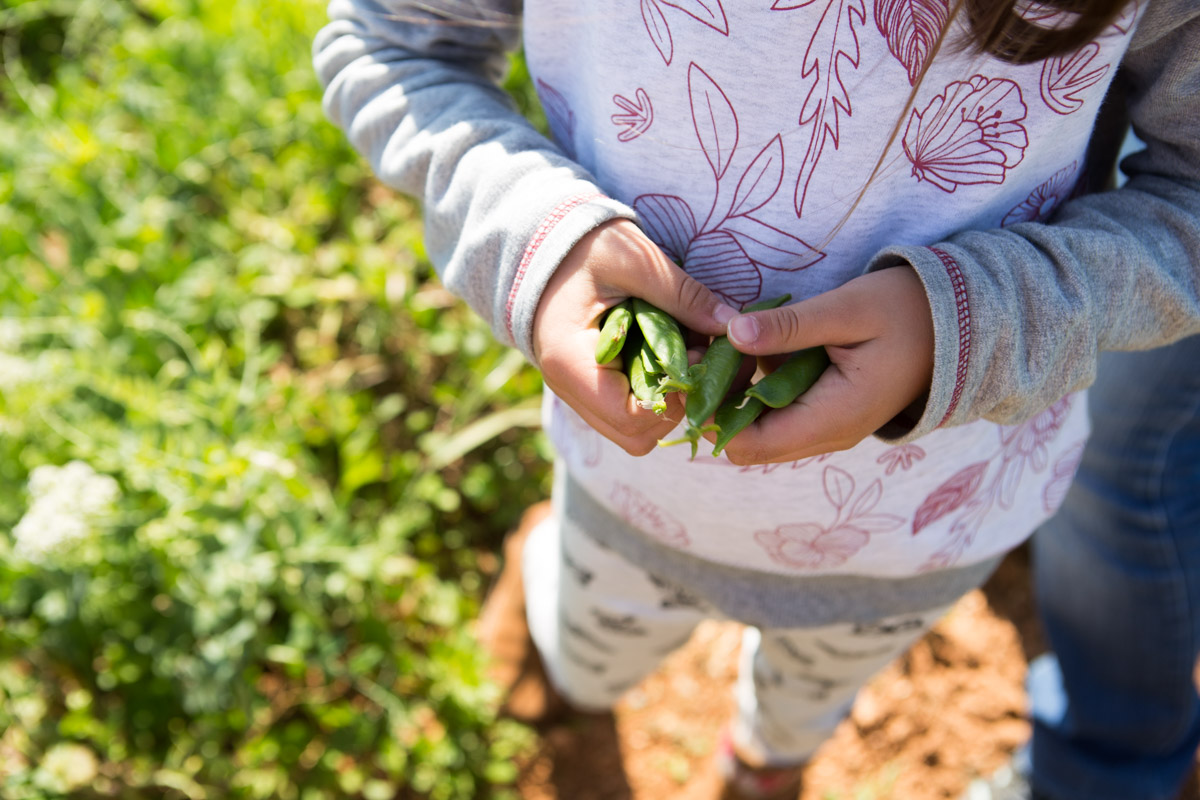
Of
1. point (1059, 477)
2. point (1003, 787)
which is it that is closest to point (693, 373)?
point (1059, 477)

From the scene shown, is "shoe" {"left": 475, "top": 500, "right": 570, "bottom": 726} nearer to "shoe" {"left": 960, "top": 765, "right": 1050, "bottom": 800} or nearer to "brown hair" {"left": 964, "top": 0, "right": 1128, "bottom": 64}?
"shoe" {"left": 960, "top": 765, "right": 1050, "bottom": 800}

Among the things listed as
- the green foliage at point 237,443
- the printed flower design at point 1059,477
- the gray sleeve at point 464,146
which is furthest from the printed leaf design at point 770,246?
the green foliage at point 237,443

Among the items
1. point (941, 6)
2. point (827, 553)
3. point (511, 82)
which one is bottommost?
point (511, 82)

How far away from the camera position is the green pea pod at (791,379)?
0.65 meters

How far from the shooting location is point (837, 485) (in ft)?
2.77

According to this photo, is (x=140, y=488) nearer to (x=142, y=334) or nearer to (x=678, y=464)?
(x=142, y=334)

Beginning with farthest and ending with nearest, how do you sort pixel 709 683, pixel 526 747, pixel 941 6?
pixel 709 683 → pixel 526 747 → pixel 941 6

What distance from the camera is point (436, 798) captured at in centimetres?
157

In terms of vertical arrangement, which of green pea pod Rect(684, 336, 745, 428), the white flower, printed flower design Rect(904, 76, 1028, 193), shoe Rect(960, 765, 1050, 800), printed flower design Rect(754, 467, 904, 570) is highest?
printed flower design Rect(904, 76, 1028, 193)

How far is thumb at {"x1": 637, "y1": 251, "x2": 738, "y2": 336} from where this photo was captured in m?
0.69

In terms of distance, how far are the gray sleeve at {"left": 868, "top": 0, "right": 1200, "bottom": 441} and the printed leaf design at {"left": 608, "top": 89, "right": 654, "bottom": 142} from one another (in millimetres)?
232

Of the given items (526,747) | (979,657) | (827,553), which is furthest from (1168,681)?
(526,747)

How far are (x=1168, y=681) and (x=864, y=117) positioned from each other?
1.16 metres

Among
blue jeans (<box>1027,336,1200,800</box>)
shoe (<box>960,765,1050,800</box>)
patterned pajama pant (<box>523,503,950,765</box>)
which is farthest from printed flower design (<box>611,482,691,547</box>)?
shoe (<box>960,765,1050,800</box>)
